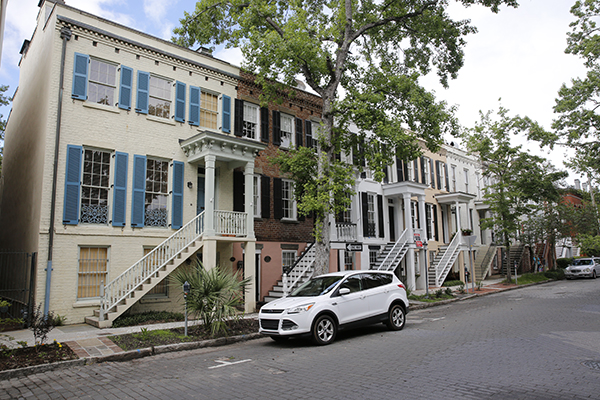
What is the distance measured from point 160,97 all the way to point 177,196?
3.87 metres

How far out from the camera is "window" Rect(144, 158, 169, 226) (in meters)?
14.6

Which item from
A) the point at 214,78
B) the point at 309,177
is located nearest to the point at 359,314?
the point at 309,177

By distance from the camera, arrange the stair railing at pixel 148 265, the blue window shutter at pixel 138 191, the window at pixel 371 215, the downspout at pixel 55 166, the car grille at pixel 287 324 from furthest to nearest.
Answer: the window at pixel 371 215, the blue window shutter at pixel 138 191, the stair railing at pixel 148 265, the downspout at pixel 55 166, the car grille at pixel 287 324

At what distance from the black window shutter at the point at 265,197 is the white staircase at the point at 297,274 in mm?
2515

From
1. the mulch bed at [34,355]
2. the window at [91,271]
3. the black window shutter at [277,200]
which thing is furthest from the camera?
the black window shutter at [277,200]

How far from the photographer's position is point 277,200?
61.0 ft

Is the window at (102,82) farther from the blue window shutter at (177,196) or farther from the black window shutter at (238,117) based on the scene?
the black window shutter at (238,117)

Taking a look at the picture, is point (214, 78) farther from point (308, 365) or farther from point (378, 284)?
point (308, 365)

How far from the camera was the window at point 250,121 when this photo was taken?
59.3 feet

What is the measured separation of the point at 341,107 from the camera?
14844 millimetres

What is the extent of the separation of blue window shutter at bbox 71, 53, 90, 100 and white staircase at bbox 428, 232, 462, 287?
2013cm

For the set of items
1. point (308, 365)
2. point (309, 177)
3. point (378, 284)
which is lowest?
point (308, 365)

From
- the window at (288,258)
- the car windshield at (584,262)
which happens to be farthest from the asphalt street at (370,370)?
the car windshield at (584,262)

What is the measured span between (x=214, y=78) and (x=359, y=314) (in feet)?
38.3
